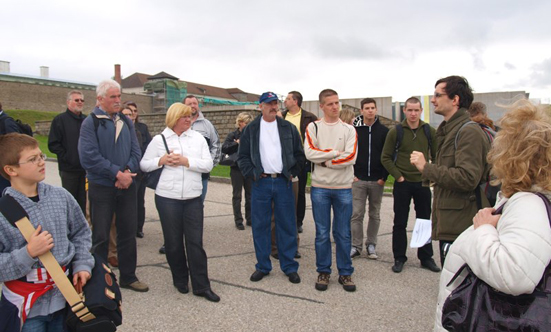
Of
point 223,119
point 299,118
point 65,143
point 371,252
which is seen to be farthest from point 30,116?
point 371,252

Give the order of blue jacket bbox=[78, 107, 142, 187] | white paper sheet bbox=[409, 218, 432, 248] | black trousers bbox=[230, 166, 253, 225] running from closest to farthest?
white paper sheet bbox=[409, 218, 432, 248] → blue jacket bbox=[78, 107, 142, 187] → black trousers bbox=[230, 166, 253, 225]

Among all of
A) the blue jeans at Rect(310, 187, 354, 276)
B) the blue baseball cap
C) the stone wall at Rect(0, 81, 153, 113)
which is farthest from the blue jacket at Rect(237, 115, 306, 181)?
the stone wall at Rect(0, 81, 153, 113)

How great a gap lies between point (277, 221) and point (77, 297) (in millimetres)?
3001

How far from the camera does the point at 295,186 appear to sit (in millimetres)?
5992

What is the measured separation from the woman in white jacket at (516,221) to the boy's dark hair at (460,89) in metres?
1.83

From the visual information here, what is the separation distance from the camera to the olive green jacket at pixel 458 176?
3.54 meters

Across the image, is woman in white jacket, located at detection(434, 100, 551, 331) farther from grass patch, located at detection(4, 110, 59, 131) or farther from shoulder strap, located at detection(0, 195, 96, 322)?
grass patch, located at detection(4, 110, 59, 131)

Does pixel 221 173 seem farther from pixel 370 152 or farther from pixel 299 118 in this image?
pixel 370 152

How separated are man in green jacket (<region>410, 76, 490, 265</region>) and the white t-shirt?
1.83 m

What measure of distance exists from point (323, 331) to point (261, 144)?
90.1 inches

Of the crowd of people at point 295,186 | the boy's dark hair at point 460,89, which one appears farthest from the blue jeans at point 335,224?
the boy's dark hair at point 460,89

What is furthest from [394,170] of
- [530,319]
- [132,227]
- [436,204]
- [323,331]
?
[530,319]

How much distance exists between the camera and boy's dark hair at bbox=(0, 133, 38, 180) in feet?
Result: 7.89

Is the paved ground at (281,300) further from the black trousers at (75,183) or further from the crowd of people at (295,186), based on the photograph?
the black trousers at (75,183)
